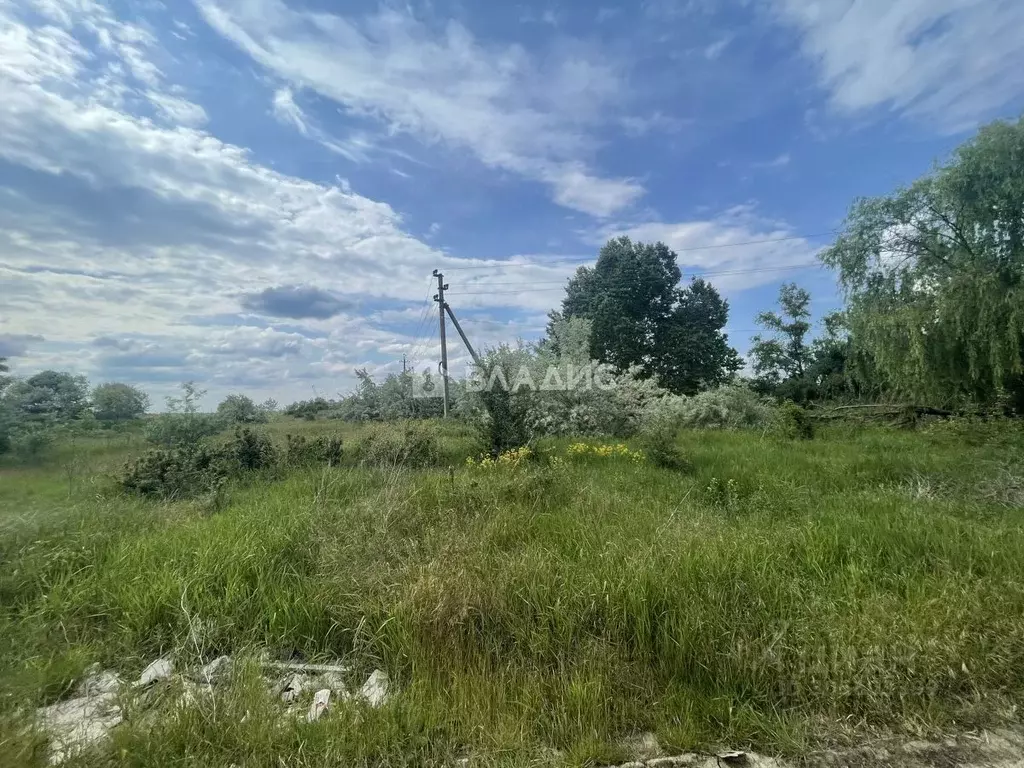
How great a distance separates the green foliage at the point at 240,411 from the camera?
960 cm

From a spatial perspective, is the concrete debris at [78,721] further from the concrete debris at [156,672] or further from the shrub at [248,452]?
the shrub at [248,452]

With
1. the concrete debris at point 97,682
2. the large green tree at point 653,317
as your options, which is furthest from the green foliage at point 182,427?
the large green tree at point 653,317

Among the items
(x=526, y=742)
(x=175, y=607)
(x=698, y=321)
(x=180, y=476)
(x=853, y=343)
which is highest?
(x=698, y=321)

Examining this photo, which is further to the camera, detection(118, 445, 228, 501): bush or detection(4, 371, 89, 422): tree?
detection(118, 445, 228, 501): bush

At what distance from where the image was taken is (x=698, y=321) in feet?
90.4

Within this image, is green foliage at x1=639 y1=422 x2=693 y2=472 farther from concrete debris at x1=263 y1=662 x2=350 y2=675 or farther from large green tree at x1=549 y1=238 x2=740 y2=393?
large green tree at x1=549 y1=238 x2=740 y2=393

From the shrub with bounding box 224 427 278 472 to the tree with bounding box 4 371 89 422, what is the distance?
221cm

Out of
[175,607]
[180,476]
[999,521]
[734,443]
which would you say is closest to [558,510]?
[175,607]

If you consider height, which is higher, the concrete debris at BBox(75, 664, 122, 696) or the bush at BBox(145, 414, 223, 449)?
the bush at BBox(145, 414, 223, 449)

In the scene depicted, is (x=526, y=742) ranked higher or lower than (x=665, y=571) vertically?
lower

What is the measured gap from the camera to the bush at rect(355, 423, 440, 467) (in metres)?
7.72

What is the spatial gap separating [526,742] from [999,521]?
4.70m

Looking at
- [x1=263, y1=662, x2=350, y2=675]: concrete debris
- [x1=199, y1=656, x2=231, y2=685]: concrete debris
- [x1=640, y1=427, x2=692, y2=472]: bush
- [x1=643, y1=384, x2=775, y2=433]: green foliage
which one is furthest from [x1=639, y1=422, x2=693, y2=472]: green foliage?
[x1=643, y1=384, x2=775, y2=433]: green foliage

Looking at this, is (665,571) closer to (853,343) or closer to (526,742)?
(526,742)
